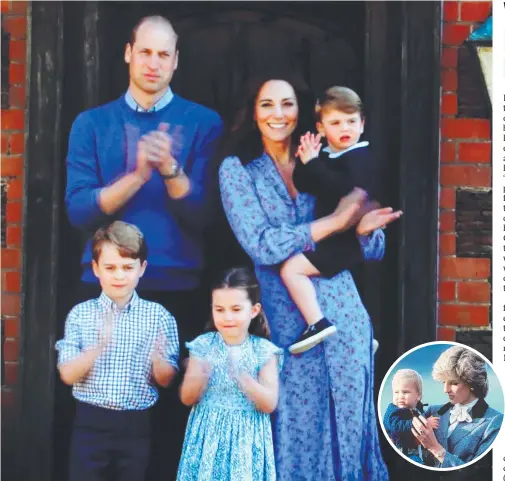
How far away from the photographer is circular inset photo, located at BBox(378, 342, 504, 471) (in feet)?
11.3

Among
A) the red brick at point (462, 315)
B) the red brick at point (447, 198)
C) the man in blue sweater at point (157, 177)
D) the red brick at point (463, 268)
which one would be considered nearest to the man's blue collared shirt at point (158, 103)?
the man in blue sweater at point (157, 177)

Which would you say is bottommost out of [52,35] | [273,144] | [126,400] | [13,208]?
[126,400]

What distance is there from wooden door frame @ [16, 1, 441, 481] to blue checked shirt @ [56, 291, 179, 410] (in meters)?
0.12

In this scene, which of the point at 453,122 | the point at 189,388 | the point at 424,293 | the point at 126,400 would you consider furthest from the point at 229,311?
the point at 453,122

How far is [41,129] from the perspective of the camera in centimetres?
348

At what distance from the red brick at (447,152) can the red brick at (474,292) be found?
544mm

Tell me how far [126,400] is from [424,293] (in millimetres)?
1351

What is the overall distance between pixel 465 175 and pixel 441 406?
101cm

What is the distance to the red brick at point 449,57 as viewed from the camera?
349 centimetres

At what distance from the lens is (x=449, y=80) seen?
3.49 m

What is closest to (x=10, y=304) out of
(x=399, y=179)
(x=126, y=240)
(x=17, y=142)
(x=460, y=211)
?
(x=126, y=240)

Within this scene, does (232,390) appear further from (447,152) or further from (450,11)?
(450,11)

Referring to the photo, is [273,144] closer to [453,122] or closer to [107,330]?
[453,122]

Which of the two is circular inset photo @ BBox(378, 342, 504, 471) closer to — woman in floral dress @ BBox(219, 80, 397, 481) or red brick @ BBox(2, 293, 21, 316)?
woman in floral dress @ BBox(219, 80, 397, 481)
